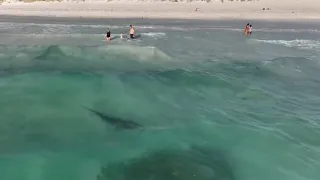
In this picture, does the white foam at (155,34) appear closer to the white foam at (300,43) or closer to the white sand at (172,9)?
the white foam at (300,43)

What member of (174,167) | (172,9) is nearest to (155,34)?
(172,9)

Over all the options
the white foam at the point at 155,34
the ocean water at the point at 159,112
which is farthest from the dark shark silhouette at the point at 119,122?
the white foam at the point at 155,34

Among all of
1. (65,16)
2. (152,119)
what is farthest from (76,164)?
(65,16)

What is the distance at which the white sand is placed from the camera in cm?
5500

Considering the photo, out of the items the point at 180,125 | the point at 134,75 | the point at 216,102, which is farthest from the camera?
the point at 134,75

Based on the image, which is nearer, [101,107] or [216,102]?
[101,107]

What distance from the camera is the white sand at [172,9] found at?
55.0m

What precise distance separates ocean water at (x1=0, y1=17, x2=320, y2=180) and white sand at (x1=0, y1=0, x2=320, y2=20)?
957 inches

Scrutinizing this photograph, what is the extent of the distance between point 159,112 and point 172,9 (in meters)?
43.9

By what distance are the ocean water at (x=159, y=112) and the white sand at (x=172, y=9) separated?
24.3 metres

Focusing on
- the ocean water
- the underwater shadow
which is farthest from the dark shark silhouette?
the underwater shadow

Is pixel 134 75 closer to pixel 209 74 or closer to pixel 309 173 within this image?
pixel 209 74

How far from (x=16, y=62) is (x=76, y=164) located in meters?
15.4

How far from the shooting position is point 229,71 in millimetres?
24047
